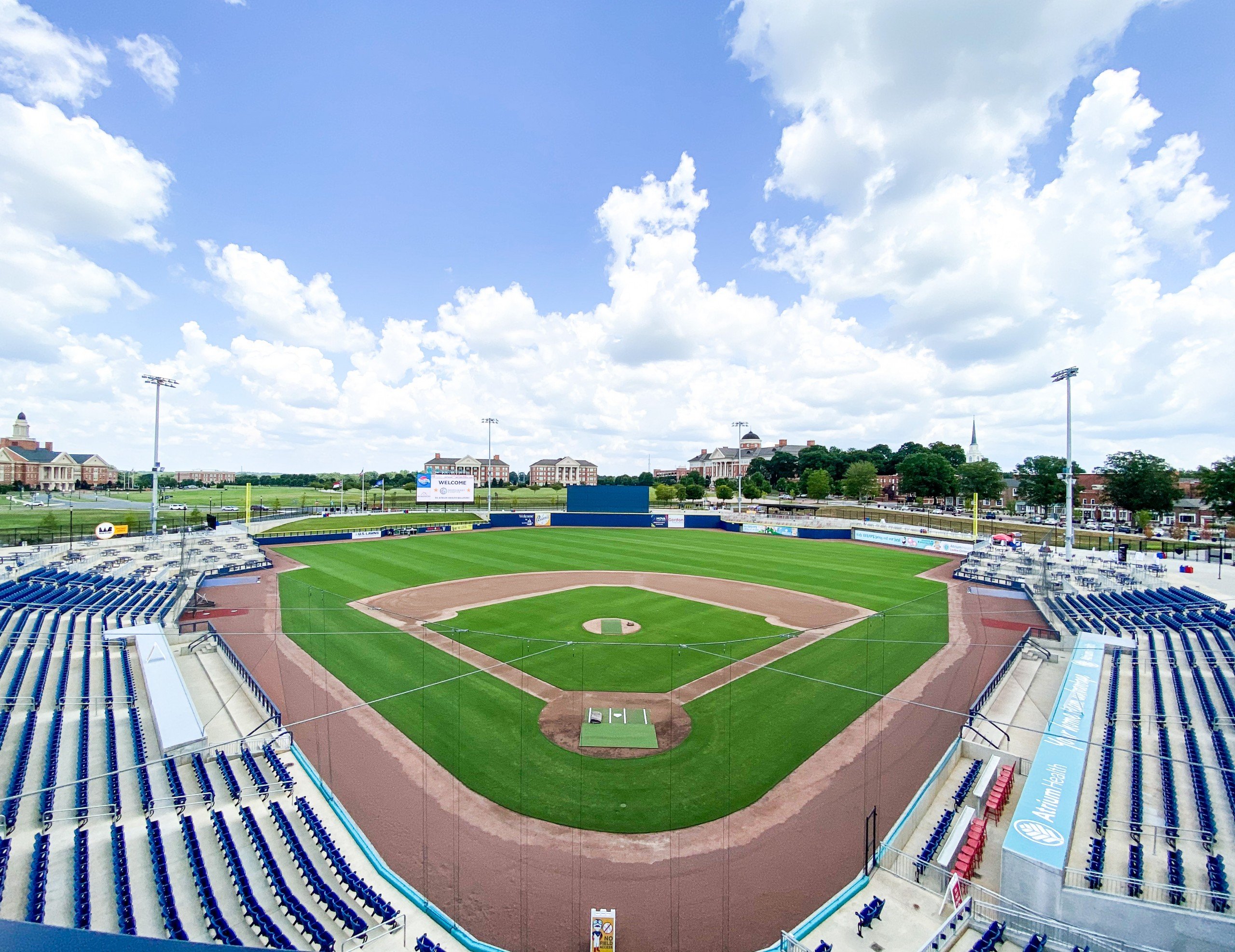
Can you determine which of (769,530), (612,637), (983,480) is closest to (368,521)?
(769,530)

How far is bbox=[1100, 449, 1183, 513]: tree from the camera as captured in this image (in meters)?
56.2

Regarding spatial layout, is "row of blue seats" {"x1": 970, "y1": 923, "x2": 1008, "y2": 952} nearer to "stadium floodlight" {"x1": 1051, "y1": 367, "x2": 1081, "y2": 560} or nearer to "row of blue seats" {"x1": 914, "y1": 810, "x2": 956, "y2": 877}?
"row of blue seats" {"x1": 914, "y1": 810, "x2": 956, "y2": 877}

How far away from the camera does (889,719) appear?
15820 millimetres

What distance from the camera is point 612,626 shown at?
79.4 ft

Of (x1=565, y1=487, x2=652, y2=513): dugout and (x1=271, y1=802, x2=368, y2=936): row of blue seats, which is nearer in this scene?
(x1=271, y1=802, x2=368, y2=936): row of blue seats

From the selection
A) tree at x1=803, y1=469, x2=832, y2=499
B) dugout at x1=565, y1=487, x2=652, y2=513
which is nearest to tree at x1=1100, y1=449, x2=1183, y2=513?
tree at x1=803, y1=469, x2=832, y2=499

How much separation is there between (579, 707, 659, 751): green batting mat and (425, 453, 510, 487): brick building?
77687 mm

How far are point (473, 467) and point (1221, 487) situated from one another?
10871cm

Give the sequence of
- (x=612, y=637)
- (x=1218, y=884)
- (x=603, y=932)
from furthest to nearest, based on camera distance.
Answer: (x=612, y=637)
(x=1218, y=884)
(x=603, y=932)

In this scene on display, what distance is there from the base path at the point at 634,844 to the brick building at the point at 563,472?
137 m

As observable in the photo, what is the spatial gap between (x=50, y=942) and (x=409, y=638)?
19584 mm

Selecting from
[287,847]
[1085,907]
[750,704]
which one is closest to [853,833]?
[1085,907]

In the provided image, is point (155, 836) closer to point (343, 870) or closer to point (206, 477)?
point (343, 870)

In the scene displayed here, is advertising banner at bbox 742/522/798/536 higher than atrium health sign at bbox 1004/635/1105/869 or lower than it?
higher
